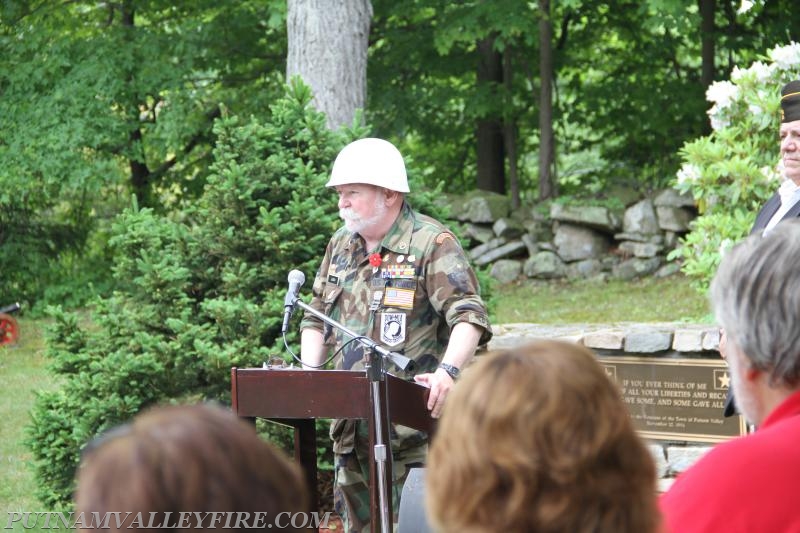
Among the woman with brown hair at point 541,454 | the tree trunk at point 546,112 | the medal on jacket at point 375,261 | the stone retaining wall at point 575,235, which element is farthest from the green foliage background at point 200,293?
the tree trunk at point 546,112

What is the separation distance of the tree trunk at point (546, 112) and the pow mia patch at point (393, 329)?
1175cm

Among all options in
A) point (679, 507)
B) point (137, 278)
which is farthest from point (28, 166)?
point (679, 507)

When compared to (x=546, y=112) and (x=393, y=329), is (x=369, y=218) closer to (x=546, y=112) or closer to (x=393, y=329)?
(x=393, y=329)

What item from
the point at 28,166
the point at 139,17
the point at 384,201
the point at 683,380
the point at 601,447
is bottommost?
the point at 683,380

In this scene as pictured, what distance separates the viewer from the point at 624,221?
14.9 meters

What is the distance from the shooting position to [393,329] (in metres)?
4.57

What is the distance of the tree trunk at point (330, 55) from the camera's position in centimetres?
841

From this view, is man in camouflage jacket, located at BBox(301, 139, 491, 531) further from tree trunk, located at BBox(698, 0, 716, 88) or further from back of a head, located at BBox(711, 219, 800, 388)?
tree trunk, located at BBox(698, 0, 716, 88)

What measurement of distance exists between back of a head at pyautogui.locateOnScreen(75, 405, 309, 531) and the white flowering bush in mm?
5727

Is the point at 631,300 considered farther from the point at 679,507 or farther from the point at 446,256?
the point at 679,507

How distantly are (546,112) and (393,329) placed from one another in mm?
12053

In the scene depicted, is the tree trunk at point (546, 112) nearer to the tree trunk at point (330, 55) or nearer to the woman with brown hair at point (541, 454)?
the tree trunk at point (330, 55)

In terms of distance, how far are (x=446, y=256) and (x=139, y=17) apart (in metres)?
13.4

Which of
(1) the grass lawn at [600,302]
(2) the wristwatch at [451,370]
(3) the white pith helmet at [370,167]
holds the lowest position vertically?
(1) the grass lawn at [600,302]
